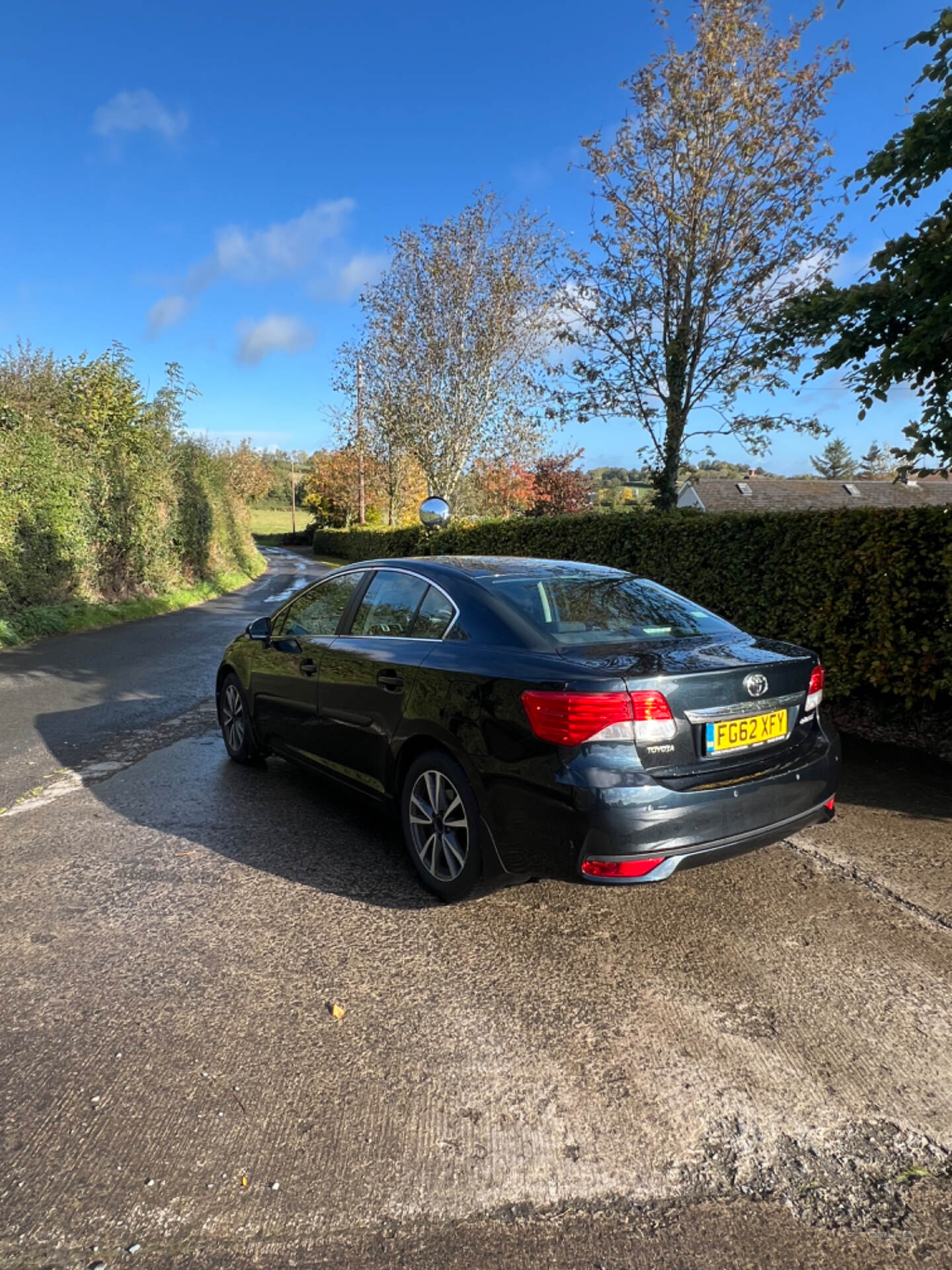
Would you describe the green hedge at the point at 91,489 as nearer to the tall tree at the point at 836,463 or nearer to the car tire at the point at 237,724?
the car tire at the point at 237,724

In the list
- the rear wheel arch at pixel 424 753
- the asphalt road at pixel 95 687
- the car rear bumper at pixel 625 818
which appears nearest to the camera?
the car rear bumper at pixel 625 818

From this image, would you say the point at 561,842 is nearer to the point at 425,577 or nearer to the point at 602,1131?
the point at 602,1131

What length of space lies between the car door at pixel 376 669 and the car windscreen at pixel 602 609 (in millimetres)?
381

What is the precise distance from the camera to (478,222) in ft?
70.5

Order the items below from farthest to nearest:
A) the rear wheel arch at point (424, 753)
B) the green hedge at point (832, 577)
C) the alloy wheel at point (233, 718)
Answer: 1. the alloy wheel at point (233, 718)
2. the green hedge at point (832, 577)
3. the rear wheel arch at point (424, 753)

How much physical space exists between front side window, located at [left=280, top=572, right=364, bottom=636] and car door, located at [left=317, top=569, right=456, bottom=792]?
21 centimetres

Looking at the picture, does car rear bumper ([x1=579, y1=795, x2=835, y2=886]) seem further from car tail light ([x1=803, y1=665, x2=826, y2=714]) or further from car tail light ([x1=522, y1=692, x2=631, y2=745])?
car tail light ([x1=803, y1=665, x2=826, y2=714])

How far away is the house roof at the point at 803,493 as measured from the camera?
42312mm

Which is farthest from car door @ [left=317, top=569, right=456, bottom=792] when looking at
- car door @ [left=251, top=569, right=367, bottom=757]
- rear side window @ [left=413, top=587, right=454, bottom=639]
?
car door @ [left=251, top=569, right=367, bottom=757]

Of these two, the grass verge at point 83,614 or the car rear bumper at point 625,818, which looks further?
the grass verge at point 83,614

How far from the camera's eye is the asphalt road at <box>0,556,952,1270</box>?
6.24ft

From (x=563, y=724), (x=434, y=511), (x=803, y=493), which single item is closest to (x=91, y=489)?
(x=434, y=511)

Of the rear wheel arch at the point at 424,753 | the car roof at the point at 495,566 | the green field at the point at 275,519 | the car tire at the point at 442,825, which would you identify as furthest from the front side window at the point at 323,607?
the green field at the point at 275,519

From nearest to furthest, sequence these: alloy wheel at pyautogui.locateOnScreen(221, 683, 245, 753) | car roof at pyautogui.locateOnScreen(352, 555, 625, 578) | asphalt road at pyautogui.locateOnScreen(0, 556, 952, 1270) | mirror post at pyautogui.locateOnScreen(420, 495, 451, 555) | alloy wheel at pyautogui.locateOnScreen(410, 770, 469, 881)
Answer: asphalt road at pyautogui.locateOnScreen(0, 556, 952, 1270) < alloy wheel at pyautogui.locateOnScreen(410, 770, 469, 881) < car roof at pyautogui.locateOnScreen(352, 555, 625, 578) < alloy wheel at pyautogui.locateOnScreen(221, 683, 245, 753) < mirror post at pyautogui.locateOnScreen(420, 495, 451, 555)
